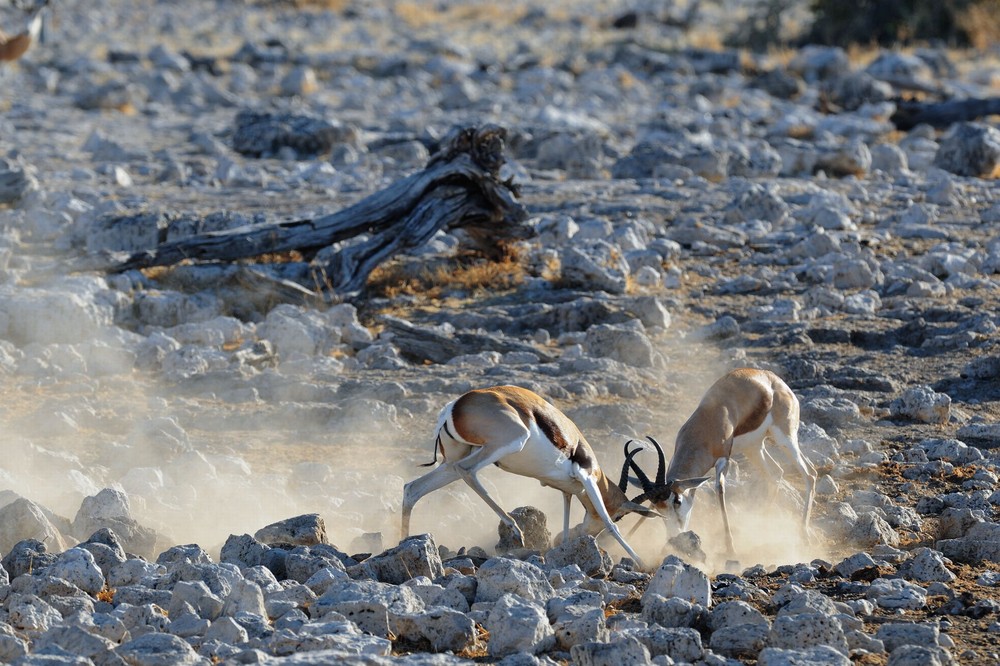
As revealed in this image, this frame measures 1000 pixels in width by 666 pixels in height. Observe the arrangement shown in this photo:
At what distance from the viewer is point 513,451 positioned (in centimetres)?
632

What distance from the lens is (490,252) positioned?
11.4 m

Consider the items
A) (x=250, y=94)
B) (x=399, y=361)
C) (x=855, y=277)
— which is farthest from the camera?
(x=250, y=94)

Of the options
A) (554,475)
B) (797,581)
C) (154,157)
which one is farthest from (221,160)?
(797,581)

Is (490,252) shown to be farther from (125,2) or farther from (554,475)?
(125,2)

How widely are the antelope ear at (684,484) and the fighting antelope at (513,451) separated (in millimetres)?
145

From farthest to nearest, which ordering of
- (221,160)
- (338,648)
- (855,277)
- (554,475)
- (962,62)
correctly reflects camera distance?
(962,62) → (221,160) → (855,277) → (554,475) → (338,648)

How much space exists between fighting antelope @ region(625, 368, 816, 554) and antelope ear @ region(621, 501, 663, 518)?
4 centimetres

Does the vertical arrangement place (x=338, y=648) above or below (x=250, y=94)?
above

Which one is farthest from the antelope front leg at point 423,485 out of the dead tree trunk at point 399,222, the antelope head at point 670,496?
the dead tree trunk at point 399,222

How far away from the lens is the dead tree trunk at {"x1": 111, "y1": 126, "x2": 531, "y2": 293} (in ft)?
35.1

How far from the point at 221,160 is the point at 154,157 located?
119cm

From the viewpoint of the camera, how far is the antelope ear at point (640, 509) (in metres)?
6.58

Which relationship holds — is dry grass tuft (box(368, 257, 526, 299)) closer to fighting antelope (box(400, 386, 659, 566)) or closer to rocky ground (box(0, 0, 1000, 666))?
rocky ground (box(0, 0, 1000, 666))

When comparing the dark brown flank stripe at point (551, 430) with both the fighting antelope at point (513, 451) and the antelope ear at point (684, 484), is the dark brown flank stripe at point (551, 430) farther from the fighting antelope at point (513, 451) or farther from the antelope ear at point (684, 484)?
the antelope ear at point (684, 484)
